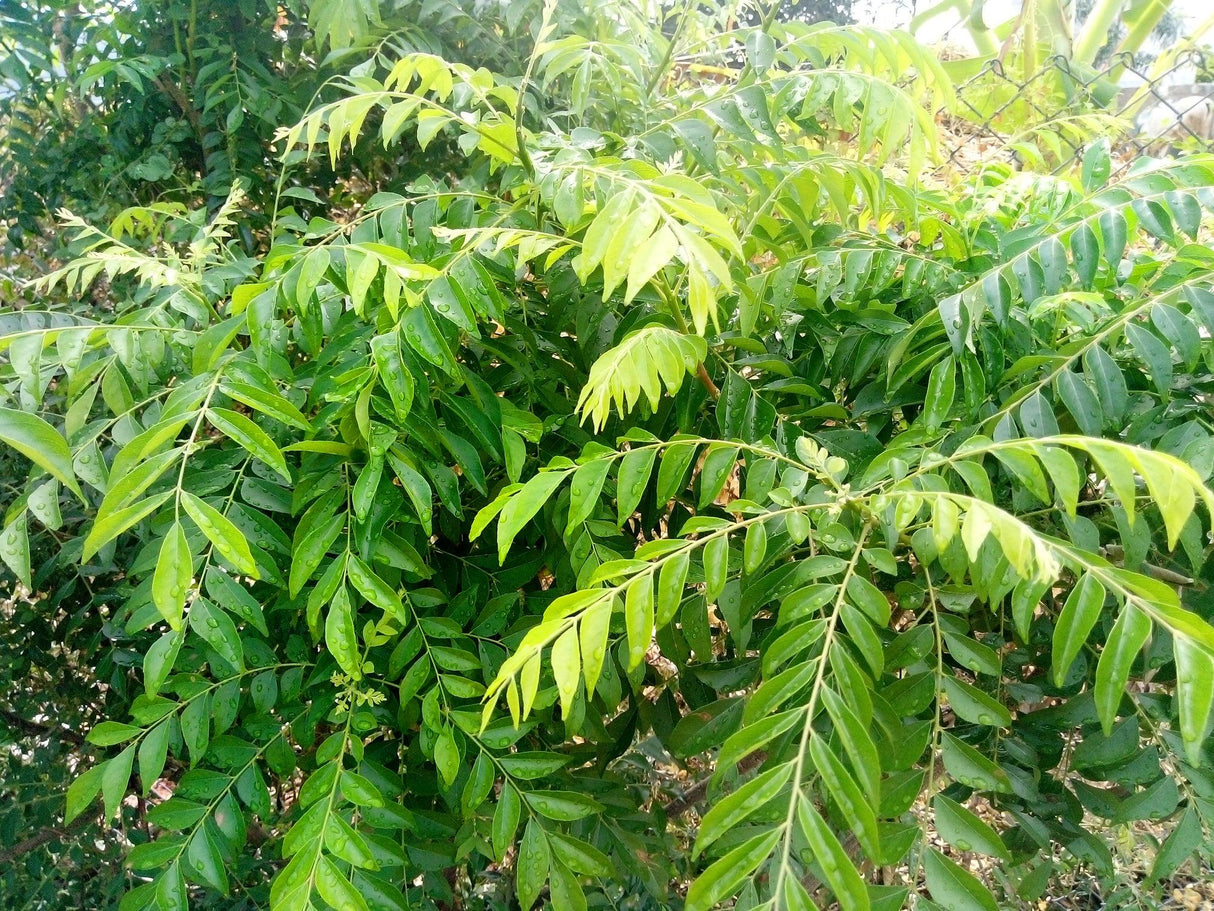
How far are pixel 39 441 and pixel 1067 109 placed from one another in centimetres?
209

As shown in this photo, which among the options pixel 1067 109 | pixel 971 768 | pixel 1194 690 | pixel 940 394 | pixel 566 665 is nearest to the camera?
pixel 1194 690

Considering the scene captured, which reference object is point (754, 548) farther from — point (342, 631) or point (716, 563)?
point (342, 631)

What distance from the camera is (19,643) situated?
152cm

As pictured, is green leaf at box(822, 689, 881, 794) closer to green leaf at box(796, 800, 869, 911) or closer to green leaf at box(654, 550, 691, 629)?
green leaf at box(796, 800, 869, 911)

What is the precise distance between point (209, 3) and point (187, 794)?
1505 mm

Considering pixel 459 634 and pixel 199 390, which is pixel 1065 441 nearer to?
pixel 459 634

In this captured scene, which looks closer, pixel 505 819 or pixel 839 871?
pixel 839 871

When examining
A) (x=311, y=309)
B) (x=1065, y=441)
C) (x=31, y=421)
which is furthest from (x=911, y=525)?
(x=31, y=421)

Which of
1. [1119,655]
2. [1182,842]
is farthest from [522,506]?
[1182,842]

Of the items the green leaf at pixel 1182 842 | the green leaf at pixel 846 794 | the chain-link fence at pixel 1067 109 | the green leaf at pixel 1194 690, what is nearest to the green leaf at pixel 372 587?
the green leaf at pixel 846 794

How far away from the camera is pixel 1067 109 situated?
1836 mm

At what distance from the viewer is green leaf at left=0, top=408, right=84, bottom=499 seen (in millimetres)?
717

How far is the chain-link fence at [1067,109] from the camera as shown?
1771 mm

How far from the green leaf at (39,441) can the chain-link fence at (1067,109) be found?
153cm
